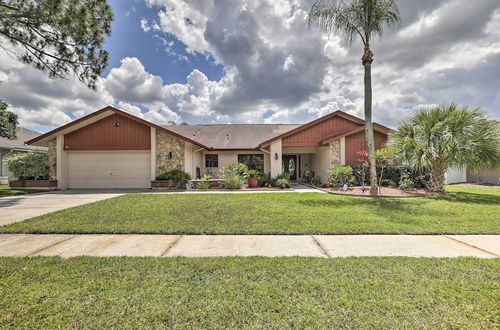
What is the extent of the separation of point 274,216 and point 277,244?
6.36 ft

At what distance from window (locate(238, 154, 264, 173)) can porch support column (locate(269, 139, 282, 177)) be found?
10.3ft

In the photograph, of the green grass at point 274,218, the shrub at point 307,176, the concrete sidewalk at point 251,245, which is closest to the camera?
the concrete sidewalk at point 251,245

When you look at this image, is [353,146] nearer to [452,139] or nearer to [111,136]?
[452,139]

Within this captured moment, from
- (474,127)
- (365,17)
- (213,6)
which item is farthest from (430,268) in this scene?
(213,6)

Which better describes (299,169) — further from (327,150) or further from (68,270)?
(68,270)

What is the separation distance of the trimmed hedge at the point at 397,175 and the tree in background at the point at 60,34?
13.2 meters

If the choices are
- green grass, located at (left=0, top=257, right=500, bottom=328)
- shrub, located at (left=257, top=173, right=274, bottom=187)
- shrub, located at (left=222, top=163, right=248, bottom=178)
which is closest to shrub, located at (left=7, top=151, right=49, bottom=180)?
shrub, located at (left=222, top=163, right=248, bottom=178)

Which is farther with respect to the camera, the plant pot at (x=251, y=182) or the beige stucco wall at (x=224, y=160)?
the beige stucco wall at (x=224, y=160)

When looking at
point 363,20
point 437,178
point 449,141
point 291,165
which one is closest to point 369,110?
point 449,141

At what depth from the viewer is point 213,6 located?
34.0 ft

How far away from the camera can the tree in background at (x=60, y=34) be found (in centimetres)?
592

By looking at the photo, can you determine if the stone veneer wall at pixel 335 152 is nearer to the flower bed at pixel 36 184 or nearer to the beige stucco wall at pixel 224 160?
the beige stucco wall at pixel 224 160

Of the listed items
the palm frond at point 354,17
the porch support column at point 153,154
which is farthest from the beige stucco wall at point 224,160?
the palm frond at point 354,17

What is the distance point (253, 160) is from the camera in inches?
661
